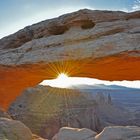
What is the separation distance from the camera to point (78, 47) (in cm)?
1344

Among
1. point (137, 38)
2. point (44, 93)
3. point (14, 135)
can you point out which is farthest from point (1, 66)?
point (44, 93)

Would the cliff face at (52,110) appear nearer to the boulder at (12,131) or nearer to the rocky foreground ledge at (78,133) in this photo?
the boulder at (12,131)

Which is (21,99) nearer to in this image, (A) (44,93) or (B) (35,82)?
(A) (44,93)

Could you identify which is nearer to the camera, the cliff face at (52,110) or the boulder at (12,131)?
the boulder at (12,131)


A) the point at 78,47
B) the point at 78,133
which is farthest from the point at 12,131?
the point at 78,47

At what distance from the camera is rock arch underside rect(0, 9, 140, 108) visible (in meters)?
12.8

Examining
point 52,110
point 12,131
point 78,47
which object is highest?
point 78,47

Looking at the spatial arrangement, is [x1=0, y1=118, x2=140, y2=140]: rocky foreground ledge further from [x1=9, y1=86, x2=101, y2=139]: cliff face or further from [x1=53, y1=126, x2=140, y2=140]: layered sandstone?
[x1=9, y1=86, x2=101, y2=139]: cliff face

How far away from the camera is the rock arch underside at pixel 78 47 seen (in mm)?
12818

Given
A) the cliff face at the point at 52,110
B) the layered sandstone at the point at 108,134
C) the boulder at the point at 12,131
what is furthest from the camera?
the cliff face at the point at 52,110

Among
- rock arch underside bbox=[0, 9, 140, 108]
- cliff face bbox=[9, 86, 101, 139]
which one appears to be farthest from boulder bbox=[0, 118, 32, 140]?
cliff face bbox=[9, 86, 101, 139]

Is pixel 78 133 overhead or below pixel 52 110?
overhead

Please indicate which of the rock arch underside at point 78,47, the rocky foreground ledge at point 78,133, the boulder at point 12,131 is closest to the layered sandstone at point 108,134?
the rocky foreground ledge at point 78,133

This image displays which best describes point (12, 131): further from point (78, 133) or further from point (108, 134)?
point (108, 134)
